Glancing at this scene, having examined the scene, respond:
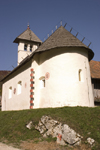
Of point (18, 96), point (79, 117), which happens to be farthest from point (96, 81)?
point (79, 117)

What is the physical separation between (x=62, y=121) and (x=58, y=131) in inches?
24.4

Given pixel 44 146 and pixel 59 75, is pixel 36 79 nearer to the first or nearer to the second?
pixel 59 75

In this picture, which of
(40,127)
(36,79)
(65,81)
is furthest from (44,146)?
(36,79)

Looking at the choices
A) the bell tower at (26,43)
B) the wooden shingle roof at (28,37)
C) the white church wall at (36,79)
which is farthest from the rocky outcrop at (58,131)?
the wooden shingle roof at (28,37)

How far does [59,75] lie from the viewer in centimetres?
1455

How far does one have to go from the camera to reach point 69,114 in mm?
10820

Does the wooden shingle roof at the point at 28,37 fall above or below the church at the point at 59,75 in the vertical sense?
above

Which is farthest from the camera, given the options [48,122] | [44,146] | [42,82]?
[42,82]

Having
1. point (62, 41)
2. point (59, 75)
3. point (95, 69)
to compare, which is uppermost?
point (62, 41)

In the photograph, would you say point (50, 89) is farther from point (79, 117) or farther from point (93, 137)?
point (93, 137)

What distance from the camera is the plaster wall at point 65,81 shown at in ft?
46.3

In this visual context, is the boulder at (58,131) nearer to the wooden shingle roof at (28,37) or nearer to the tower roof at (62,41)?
the tower roof at (62,41)

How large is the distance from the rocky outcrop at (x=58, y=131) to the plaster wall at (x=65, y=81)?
3.63 m

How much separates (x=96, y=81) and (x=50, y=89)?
732 cm
